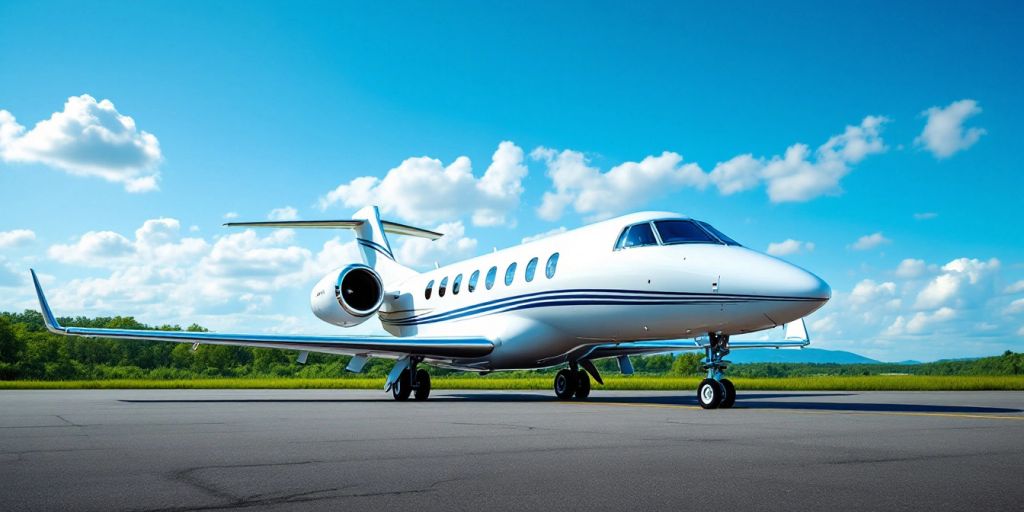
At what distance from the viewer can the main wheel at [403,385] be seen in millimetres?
16891

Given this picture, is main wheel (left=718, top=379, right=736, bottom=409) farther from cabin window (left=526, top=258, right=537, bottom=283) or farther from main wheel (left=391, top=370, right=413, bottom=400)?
main wheel (left=391, top=370, right=413, bottom=400)

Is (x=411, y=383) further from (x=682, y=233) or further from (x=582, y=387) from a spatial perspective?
(x=682, y=233)

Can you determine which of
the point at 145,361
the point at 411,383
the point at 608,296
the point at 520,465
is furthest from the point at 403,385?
the point at 145,361

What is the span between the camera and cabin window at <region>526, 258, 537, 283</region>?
1565cm

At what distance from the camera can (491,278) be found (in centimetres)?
1716

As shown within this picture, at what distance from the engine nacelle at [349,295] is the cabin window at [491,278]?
10.4 ft

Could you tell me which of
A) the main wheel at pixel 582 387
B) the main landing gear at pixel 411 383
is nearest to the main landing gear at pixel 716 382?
the main wheel at pixel 582 387

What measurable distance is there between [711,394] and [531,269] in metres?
5.27

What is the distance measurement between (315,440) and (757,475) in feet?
13.9

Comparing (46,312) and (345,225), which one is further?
(345,225)

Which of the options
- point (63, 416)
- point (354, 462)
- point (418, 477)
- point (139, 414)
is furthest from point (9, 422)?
point (418, 477)

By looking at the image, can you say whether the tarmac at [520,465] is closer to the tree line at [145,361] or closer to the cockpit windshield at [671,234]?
the cockpit windshield at [671,234]

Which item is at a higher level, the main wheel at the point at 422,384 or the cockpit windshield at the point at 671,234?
the cockpit windshield at the point at 671,234

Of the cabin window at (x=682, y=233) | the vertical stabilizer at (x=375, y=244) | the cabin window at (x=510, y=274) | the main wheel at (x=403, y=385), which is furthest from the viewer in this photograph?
the vertical stabilizer at (x=375, y=244)
